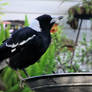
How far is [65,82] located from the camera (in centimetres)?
74

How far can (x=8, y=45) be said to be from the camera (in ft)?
2.78

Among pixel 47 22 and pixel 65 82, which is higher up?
pixel 47 22

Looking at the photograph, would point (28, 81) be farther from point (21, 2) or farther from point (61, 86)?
point (21, 2)

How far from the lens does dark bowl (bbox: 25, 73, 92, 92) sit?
2.43ft

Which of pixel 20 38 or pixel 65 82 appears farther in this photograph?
pixel 20 38

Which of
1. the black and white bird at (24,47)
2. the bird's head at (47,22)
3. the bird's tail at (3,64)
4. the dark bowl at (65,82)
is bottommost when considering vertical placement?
the dark bowl at (65,82)

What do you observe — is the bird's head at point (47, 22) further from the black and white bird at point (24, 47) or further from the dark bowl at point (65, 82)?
the dark bowl at point (65, 82)

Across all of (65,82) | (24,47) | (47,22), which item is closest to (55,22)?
(47,22)

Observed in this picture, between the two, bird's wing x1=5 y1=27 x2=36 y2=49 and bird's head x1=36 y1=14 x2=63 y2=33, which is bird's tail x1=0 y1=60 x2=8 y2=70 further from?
bird's head x1=36 y1=14 x2=63 y2=33

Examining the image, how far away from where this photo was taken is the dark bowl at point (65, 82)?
740 millimetres

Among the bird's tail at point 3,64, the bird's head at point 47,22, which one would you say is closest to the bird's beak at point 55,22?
the bird's head at point 47,22

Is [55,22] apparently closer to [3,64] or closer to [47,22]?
[47,22]

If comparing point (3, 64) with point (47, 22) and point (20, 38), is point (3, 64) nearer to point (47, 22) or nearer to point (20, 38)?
point (20, 38)

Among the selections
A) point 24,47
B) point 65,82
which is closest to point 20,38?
point 24,47
